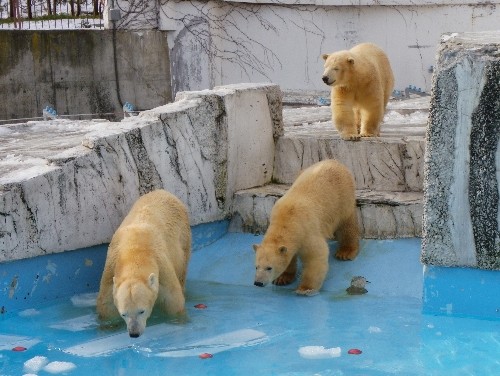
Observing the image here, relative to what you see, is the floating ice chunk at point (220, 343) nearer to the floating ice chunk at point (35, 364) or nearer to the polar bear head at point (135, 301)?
the polar bear head at point (135, 301)

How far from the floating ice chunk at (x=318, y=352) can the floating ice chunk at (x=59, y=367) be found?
1.17 m

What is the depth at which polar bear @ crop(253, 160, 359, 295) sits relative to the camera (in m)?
5.30

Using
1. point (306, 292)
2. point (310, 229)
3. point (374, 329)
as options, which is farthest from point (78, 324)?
point (374, 329)

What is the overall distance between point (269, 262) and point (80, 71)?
9.06 meters

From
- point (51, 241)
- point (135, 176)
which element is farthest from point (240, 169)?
point (51, 241)

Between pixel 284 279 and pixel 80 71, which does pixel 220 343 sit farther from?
pixel 80 71

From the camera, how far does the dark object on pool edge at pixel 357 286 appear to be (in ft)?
17.6

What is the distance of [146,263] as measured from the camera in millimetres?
4602

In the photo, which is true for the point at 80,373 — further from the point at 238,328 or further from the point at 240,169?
the point at 240,169

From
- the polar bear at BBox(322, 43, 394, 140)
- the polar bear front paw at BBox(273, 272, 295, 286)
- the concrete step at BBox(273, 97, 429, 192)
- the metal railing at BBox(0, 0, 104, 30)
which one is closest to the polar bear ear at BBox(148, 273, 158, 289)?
the polar bear front paw at BBox(273, 272, 295, 286)

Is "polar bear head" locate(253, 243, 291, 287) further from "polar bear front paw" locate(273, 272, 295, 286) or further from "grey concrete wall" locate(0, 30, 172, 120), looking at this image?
"grey concrete wall" locate(0, 30, 172, 120)

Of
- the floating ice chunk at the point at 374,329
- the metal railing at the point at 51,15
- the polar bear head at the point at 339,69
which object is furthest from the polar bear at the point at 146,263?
the metal railing at the point at 51,15

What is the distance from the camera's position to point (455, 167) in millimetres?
4590

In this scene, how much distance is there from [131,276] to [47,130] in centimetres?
428
